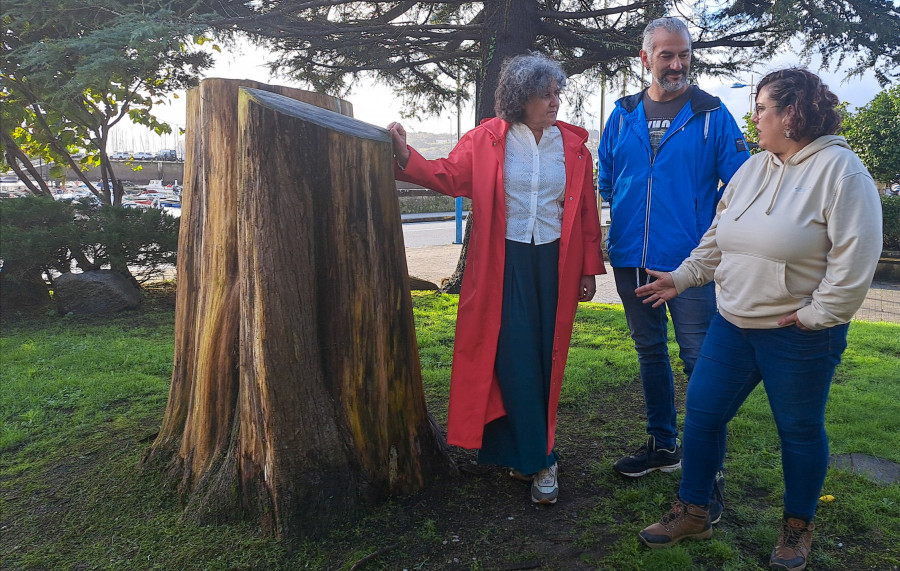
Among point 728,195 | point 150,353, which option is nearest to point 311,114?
point 728,195

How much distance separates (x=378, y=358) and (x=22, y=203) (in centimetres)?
683

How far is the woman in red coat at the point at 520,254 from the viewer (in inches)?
109

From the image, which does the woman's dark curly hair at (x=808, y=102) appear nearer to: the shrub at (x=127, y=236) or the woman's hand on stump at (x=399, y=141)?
the woman's hand on stump at (x=399, y=141)

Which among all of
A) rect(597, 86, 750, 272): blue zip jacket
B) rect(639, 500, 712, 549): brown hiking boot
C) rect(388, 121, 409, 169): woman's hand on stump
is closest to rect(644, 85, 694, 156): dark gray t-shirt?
rect(597, 86, 750, 272): blue zip jacket

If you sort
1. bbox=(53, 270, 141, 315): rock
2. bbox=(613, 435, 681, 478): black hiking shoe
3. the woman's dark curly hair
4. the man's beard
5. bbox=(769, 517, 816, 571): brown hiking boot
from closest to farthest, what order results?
the woman's dark curly hair → bbox=(769, 517, 816, 571): brown hiking boot → the man's beard → bbox=(613, 435, 681, 478): black hiking shoe → bbox=(53, 270, 141, 315): rock

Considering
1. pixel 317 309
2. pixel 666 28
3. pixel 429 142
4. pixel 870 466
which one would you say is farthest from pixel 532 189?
pixel 429 142

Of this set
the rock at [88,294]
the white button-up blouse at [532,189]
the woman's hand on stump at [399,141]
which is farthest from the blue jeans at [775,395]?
the rock at [88,294]

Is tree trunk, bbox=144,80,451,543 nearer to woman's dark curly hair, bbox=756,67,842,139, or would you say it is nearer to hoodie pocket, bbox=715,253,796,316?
hoodie pocket, bbox=715,253,796,316

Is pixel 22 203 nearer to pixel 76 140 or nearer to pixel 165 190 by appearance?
pixel 76 140

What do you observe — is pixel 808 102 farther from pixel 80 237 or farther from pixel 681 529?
pixel 80 237

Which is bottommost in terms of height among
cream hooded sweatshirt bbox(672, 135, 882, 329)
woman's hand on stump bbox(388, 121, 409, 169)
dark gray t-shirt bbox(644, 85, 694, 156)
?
cream hooded sweatshirt bbox(672, 135, 882, 329)

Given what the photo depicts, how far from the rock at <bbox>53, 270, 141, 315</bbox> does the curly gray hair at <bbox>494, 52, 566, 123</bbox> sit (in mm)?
6184

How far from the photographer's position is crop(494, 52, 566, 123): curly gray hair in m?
2.75

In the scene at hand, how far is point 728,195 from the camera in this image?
8.03 feet
